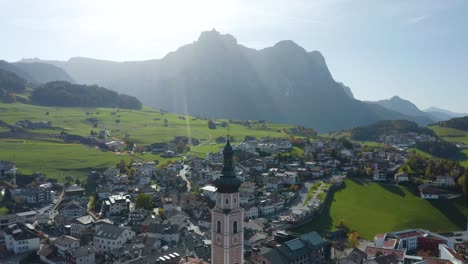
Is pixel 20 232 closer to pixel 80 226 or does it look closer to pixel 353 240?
pixel 80 226

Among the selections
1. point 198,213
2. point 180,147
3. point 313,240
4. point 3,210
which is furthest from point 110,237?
point 180,147

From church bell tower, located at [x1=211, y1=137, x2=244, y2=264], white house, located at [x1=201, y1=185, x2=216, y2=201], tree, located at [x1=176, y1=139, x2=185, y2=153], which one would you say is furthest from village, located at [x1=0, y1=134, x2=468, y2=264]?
church bell tower, located at [x1=211, y1=137, x2=244, y2=264]

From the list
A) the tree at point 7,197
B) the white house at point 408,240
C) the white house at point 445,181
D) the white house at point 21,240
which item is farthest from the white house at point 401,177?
the tree at point 7,197

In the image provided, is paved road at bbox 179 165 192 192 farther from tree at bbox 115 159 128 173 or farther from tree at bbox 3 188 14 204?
tree at bbox 3 188 14 204

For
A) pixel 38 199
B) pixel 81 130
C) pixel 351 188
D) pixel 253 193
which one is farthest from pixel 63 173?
pixel 351 188

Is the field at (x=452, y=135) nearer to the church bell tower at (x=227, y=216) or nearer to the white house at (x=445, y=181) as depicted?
the white house at (x=445, y=181)

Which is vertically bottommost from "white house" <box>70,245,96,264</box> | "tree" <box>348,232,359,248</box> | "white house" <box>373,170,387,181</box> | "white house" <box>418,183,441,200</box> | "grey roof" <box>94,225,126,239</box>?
"tree" <box>348,232,359,248</box>

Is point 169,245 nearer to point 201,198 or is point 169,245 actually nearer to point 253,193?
point 201,198
